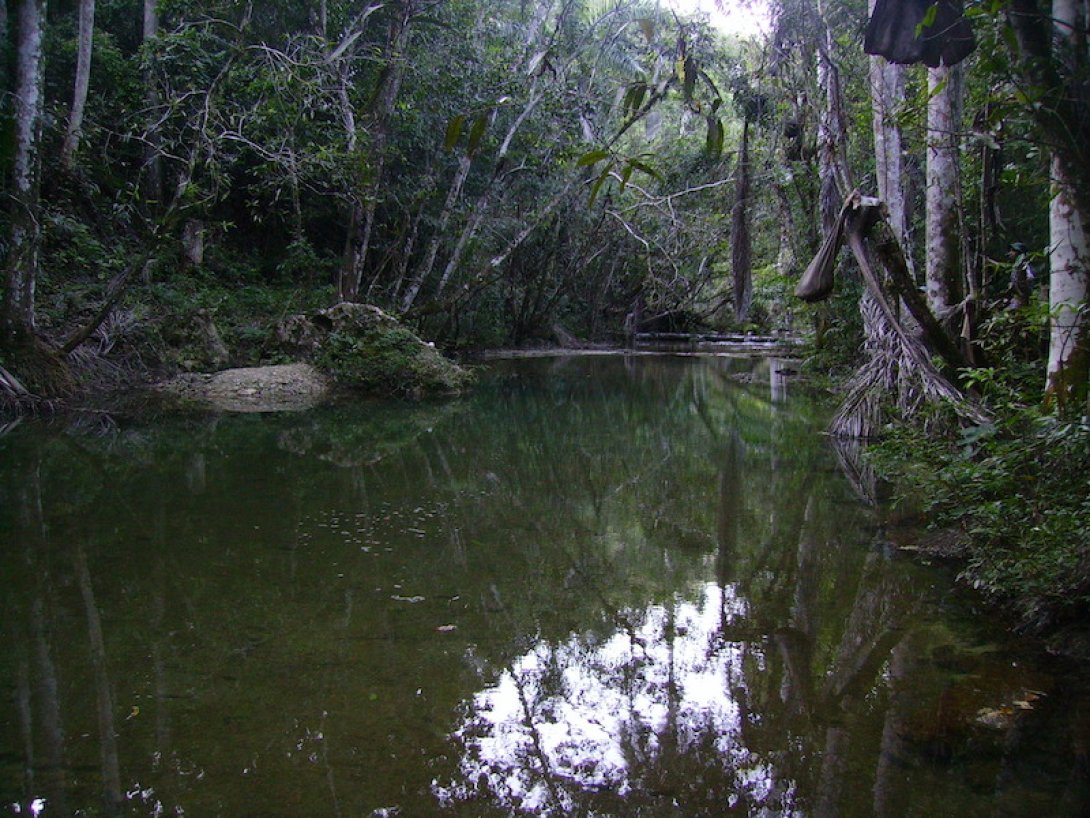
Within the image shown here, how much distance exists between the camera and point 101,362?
1148cm

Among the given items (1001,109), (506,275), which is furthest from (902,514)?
(506,275)

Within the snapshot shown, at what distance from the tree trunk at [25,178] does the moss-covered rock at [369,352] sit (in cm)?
428

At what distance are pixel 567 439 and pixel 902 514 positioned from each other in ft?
14.3

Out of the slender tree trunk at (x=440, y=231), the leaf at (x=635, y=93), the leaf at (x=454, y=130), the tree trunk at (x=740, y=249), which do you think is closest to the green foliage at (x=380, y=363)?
the slender tree trunk at (x=440, y=231)

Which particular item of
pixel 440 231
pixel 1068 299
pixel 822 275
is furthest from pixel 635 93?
pixel 440 231

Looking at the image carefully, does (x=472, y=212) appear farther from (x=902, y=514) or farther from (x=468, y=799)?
(x=468, y=799)

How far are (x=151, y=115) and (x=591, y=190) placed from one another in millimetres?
10929

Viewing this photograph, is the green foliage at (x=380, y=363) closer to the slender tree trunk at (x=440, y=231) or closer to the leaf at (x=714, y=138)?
the slender tree trunk at (x=440, y=231)

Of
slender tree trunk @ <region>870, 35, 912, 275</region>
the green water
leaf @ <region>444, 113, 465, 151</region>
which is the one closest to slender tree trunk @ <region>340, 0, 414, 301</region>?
slender tree trunk @ <region>870, 35, 912, 275</region>

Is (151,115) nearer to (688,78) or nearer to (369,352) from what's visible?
(369,352)

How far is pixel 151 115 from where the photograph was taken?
13.1 meters

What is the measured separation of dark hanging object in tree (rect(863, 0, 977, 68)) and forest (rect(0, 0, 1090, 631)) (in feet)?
0.05

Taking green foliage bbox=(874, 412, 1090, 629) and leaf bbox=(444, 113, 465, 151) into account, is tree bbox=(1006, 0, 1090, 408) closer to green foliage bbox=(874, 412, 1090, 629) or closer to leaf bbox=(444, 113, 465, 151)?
green foliage bbox=(874, 412, 1090, 629)

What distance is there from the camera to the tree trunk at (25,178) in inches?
376
